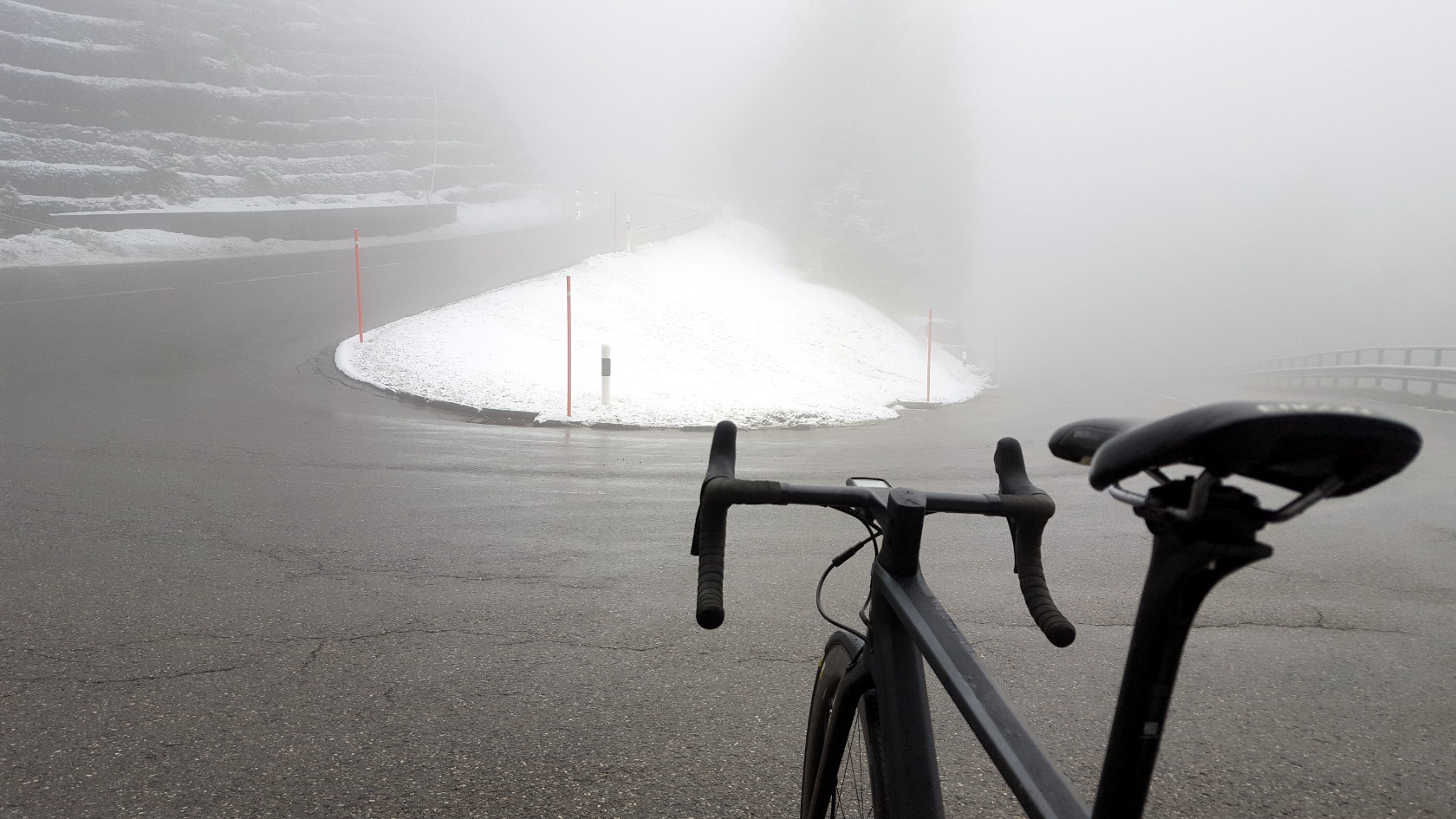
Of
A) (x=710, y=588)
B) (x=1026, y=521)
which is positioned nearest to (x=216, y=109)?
(x=710, y=588)

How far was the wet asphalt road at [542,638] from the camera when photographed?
10.1ft

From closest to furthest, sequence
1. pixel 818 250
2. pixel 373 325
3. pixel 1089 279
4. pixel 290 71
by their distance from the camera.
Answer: pixel 373 325 → pixel 818 250 → pixel 290 71 → pixel 1089 279

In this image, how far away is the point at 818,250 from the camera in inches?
1350

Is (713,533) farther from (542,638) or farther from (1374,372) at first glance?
(1374,372)

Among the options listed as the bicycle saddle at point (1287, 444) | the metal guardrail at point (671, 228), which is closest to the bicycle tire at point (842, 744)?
the bicycle saddle at point (1287, 444)

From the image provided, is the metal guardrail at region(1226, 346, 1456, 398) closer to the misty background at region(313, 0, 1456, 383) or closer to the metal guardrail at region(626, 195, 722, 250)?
the misty background at region(313, 0, 1456, 383)

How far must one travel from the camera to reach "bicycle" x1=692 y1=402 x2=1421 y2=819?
87 centimetres

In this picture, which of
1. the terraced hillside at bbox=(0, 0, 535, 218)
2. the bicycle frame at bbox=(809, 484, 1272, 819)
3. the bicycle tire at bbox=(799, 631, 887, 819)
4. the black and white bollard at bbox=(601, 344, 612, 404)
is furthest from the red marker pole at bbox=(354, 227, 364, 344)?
the bicycle frame at bbox=(809, 484, 1272, 819)

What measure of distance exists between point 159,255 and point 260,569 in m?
23.0

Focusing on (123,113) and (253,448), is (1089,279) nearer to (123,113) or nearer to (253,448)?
(123,113)

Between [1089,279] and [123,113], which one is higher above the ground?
[123,113]

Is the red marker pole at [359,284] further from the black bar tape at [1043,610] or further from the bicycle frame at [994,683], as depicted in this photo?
the black bar tape at [1043,610]

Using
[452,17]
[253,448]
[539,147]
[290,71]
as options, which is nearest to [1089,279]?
[539,147]

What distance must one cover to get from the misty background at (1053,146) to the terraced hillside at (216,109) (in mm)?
15355
